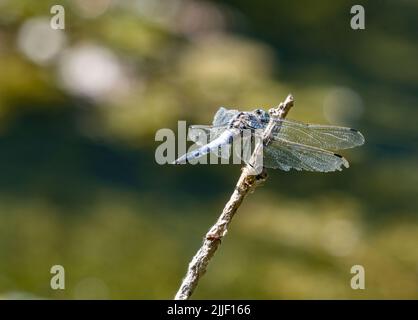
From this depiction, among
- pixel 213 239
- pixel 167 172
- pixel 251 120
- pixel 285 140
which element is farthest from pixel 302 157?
pixel 167 172

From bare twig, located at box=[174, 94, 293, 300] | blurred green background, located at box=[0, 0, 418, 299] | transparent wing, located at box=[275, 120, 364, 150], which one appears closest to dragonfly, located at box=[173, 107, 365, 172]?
transparent wing, located at box=[275, 120, 364, 150]

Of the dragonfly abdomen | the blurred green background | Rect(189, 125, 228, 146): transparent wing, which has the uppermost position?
the blurred green background

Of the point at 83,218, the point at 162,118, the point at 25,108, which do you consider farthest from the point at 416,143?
the point at 25,108

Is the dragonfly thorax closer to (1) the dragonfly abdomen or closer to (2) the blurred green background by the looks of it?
(1) the dragonfly abdomen

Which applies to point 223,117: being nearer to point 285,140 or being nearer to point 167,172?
point 285,140

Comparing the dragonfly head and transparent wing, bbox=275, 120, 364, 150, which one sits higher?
transparent wing, bbox=275, 120, 364, 150

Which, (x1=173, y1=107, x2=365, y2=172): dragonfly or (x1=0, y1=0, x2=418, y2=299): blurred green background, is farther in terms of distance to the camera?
(x1=0, y1=0, x2=418, y2=299): blurred green background

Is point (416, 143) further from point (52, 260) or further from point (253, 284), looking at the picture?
point (52, 260)
